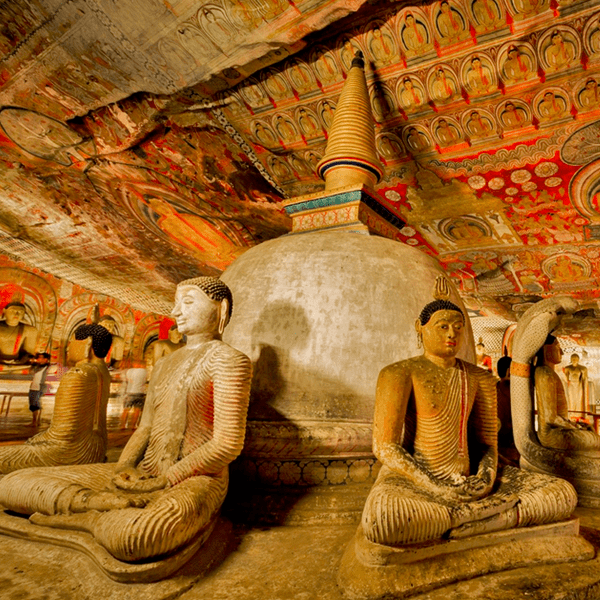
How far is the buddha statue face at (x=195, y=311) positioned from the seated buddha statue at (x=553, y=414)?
236 centimetres

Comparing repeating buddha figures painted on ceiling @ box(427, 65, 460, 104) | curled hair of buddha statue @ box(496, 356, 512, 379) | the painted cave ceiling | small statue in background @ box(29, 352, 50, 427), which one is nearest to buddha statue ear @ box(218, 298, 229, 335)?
curled hair of buddha statue @ box(496, 356, 512, 379)

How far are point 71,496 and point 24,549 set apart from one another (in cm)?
24

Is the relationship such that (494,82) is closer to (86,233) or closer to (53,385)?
(86,233)

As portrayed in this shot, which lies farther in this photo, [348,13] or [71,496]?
[348,13]

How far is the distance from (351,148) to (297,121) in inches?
114

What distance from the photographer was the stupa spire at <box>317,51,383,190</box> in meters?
4.12

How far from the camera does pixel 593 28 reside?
469cm

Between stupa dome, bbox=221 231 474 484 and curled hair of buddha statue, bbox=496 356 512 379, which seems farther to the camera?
curled hair of buddha statue, bbox=496 356 512 379

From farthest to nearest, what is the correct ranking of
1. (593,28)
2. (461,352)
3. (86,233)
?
(86,233), (593,28), (461,352)

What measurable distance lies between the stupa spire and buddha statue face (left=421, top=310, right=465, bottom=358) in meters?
2.22

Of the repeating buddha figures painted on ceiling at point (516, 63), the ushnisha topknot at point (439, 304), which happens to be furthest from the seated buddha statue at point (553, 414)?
the repeating buddha figures painted on ceiling at point (516, 63)

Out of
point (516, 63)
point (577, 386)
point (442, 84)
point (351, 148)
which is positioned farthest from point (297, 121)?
point (577, 386)

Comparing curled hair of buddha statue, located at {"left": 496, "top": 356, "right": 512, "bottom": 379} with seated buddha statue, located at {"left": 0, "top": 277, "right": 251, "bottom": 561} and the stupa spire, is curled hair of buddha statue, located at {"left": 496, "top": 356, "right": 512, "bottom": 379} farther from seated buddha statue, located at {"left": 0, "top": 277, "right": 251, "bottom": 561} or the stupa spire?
seated buddha statue, located at {"left": 0, "top": 277, "right": 251, "bottom": 561}

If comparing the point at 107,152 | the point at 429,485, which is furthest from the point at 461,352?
the point at 107,152
